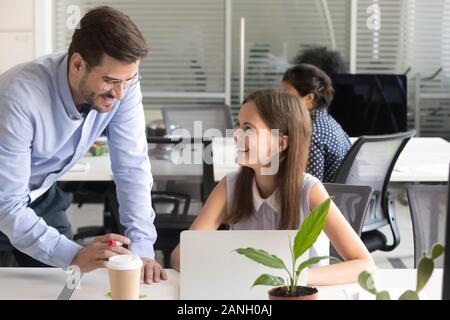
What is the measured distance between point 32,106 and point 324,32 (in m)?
5.09

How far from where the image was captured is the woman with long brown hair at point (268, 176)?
2350 mm

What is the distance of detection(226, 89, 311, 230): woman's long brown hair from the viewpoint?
93.4 inches

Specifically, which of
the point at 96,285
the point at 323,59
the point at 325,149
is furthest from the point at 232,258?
the point at 323,59

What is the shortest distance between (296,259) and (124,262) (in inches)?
16.5

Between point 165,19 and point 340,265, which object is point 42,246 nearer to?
point 340,265

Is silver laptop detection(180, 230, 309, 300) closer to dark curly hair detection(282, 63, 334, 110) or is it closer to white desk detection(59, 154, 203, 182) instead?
white desk detection(59, 154, 203, 182)

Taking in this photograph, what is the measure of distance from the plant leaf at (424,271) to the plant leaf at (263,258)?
28cm

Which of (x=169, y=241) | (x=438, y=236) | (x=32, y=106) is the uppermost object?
(x=32, y=106)

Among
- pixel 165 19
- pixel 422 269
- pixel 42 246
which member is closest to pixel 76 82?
pixel 42 246

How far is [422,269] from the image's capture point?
4.94ft

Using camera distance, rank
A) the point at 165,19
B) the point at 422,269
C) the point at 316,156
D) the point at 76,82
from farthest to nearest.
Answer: the point at 165,19, the point at 316,156, the point at 76,82, the point at 422,269

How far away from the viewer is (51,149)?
7.73 ft

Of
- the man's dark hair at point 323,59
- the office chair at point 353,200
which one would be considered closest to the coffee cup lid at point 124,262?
the office chair at point 353,200

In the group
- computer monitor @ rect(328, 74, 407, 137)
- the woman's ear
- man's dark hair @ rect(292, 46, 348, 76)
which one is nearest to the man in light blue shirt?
the woman's ear
